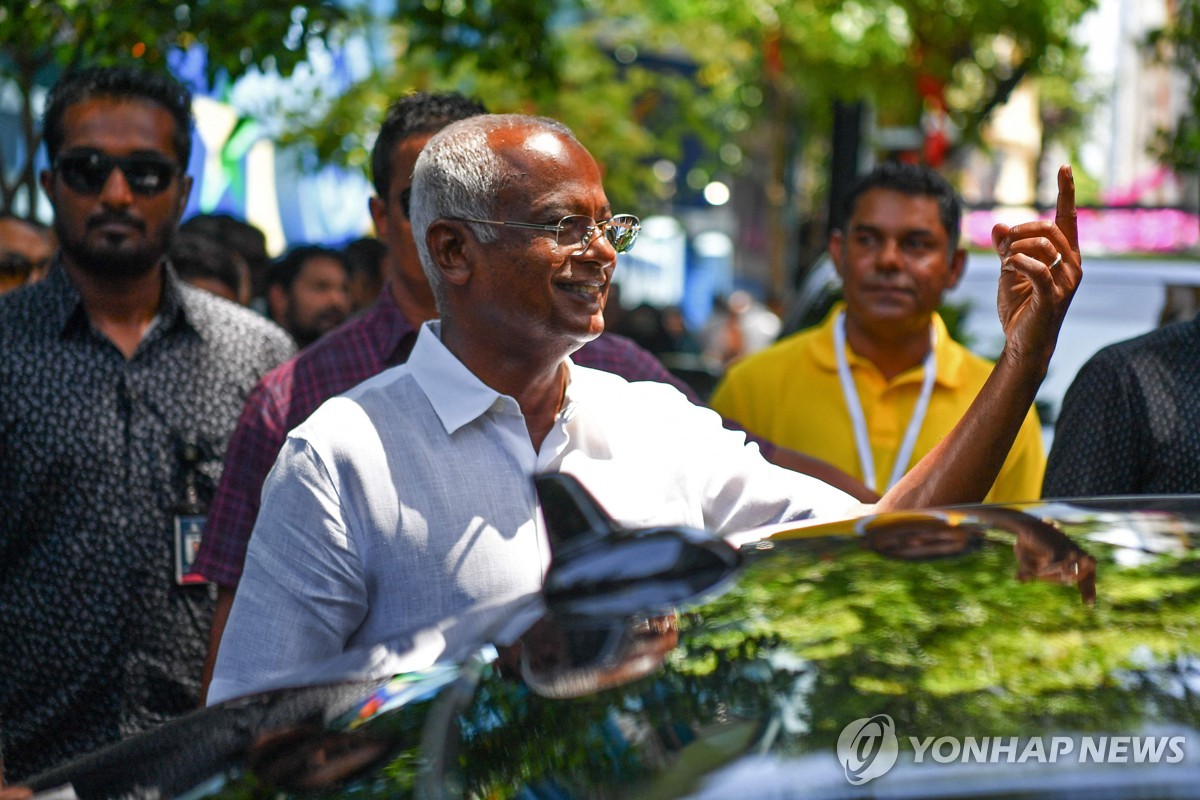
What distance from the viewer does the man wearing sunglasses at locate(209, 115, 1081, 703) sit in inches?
104

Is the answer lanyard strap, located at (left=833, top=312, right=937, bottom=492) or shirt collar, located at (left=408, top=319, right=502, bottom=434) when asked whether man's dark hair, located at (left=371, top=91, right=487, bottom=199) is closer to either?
shirt collar, located at (left=408, top=319, right=502, bottom=434)

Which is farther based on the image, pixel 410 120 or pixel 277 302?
pixel 277 302

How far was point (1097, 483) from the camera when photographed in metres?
3.46

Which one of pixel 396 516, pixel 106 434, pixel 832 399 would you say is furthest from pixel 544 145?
pixel 832 399

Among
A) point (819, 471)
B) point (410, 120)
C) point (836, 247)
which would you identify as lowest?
point (819, 471)

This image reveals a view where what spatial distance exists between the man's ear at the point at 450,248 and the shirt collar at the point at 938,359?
2286 millimetres

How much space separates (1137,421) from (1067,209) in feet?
2.81

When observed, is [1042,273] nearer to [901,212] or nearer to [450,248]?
[450,248]

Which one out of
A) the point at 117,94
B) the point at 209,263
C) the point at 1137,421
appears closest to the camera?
the point at 1137,421

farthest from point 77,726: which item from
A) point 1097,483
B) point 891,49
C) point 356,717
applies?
point 891,49

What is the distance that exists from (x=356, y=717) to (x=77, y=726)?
1618mm

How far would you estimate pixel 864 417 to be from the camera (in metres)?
4.88

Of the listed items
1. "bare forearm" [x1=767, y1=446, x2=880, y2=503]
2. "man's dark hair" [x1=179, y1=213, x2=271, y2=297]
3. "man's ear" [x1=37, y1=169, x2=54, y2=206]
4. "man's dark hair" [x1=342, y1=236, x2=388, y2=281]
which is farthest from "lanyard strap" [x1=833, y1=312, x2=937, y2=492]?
"man's dark hair" [x1=179, y1=213, x2=271, y2=297]

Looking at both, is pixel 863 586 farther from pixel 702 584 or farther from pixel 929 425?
pixel 929 425
